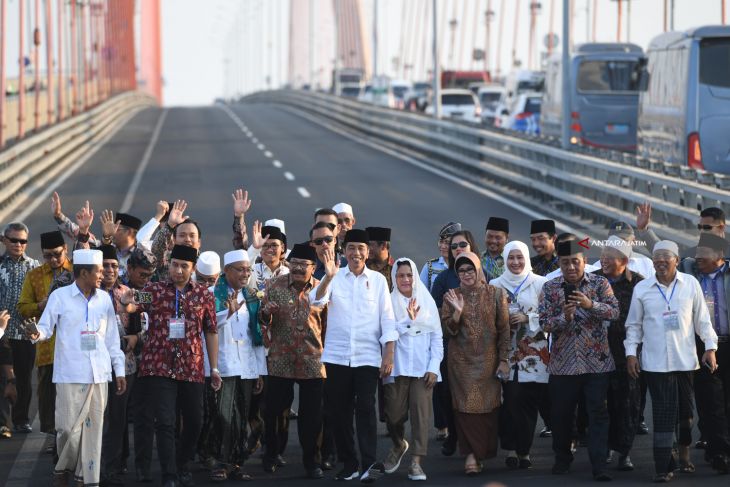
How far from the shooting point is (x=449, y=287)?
11.3 m

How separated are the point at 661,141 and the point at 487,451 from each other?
19.8 m

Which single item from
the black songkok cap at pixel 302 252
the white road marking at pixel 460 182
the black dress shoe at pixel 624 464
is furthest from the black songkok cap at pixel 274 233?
the white road marking at pixel 460 182

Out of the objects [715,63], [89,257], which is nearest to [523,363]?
[89,257]

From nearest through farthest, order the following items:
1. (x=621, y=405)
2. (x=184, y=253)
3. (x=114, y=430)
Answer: (x=184, y=253) → (x=114, y=430) → (x=621, y=405)

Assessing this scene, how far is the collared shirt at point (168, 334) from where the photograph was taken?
32.8ft

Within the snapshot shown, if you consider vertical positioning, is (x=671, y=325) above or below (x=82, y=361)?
above

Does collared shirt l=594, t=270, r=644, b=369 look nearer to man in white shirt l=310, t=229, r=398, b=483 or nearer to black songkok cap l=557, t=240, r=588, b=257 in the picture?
black songkok cap l=557, t=240, r=588, b=257

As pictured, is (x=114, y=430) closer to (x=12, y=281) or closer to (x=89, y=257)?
(x=89, y=257)

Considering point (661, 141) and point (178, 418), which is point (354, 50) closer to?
point (661, 141)

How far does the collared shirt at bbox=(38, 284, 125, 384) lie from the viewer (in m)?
9.77

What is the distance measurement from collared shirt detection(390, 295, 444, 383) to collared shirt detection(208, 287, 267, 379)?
942 mm

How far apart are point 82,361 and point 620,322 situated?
143 inches

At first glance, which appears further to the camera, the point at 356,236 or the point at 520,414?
the point at 520,414

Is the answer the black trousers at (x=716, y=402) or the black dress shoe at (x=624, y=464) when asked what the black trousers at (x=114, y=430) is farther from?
the black trousers at (x=716, y=402)
